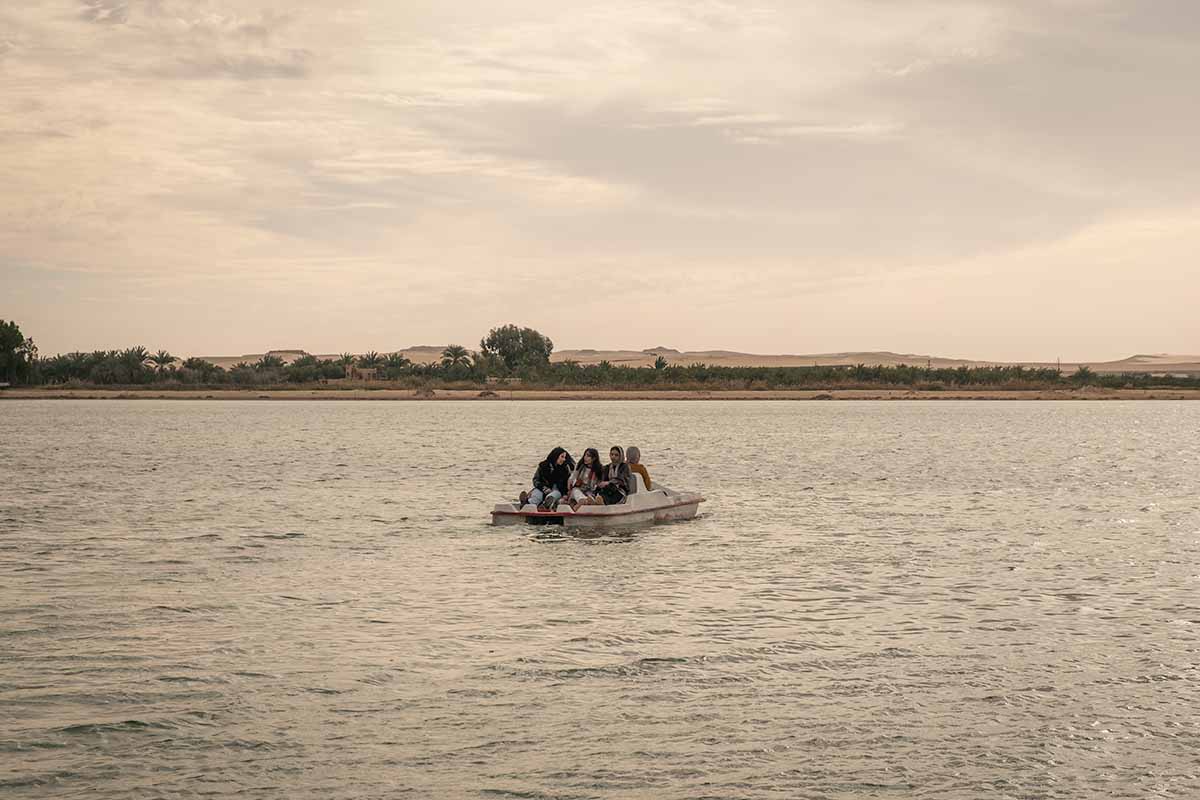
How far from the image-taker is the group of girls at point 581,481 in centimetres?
2870

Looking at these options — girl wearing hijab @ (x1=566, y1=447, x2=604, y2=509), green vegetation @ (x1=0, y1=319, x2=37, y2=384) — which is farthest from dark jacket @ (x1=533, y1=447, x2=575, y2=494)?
green vegetation @ (x1=0, y1=319, x2=37, y2=384)

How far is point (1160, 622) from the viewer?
58.3 feet

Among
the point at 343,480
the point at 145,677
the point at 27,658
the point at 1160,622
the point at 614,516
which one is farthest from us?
the point at 343,480

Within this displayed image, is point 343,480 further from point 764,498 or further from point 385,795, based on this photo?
point 385,795

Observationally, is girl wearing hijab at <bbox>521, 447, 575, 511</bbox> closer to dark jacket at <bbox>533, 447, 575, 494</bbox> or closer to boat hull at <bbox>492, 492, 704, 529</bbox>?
dark jacket at <bbox>533, 447, 575, 494</bbox>

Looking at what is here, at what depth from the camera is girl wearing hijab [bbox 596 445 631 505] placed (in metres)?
28.9

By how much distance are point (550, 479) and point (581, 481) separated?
0.76 meters

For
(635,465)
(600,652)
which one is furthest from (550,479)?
(600,652)

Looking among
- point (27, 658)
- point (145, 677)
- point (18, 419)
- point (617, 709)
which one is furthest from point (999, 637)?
point (18, 419)

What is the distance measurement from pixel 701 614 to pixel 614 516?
33.2 ft

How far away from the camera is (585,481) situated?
29.1m

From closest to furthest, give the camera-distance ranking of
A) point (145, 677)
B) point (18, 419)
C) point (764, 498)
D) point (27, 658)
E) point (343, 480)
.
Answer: point (145, 677) → point (27, 658) → point (764, 498) → point (343, 480) → point (18, 419)

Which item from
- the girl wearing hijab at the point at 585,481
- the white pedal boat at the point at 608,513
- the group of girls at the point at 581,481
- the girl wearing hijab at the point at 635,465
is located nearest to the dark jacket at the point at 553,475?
the group of girls at the point at 581,481

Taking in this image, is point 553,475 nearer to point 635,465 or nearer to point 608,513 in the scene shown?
point 608,513
